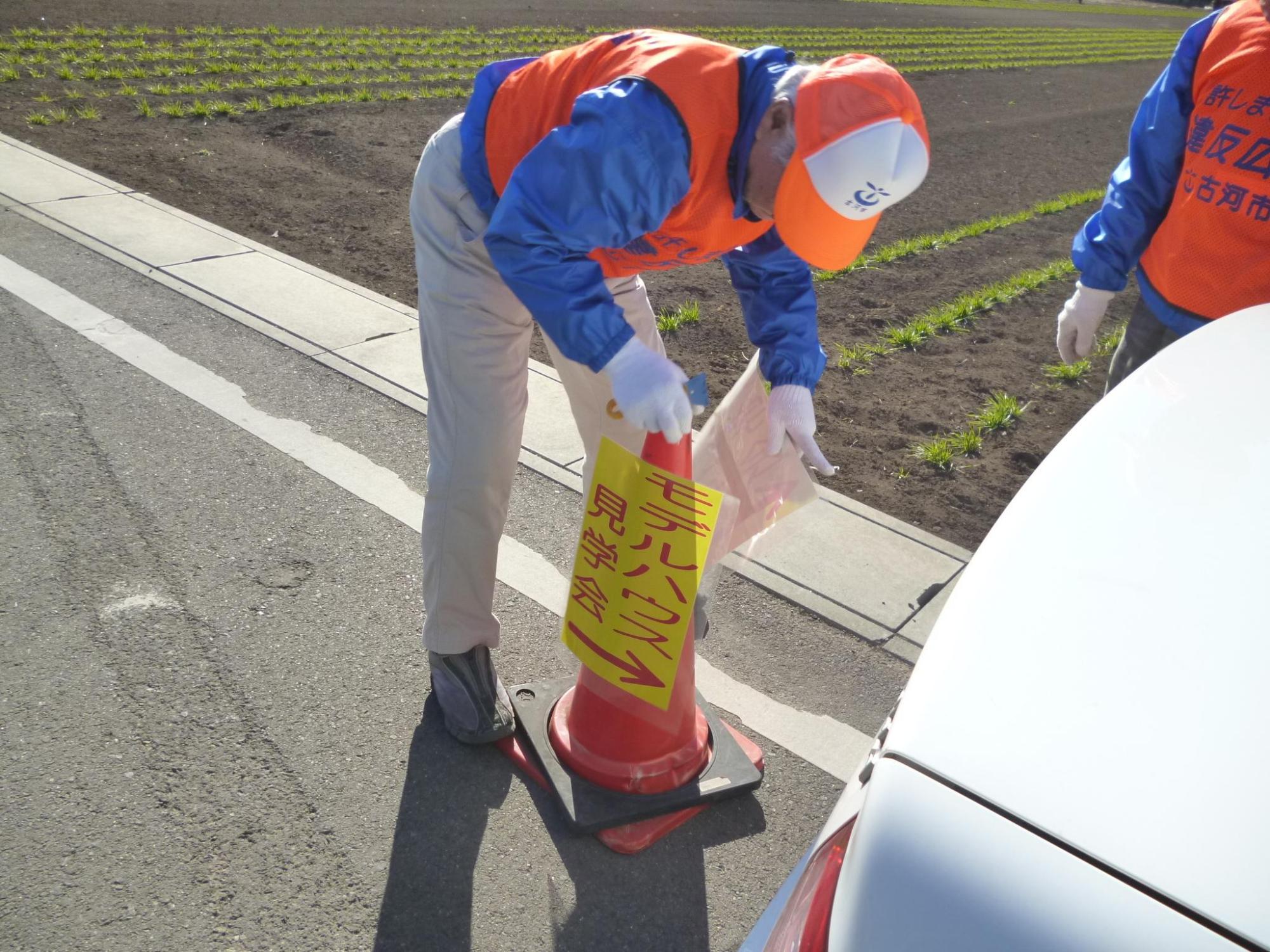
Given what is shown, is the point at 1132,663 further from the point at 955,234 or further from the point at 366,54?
the point at 366,54

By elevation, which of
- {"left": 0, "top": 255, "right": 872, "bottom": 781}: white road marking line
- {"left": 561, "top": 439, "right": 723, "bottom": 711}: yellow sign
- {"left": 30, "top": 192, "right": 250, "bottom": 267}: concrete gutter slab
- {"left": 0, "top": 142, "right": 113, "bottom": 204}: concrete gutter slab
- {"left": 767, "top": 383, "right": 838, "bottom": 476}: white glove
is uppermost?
{"left": 767, "top": 383, "right": 838, "bottom": 476}: white glove

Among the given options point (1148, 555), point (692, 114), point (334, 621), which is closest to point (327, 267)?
point (334, 621)

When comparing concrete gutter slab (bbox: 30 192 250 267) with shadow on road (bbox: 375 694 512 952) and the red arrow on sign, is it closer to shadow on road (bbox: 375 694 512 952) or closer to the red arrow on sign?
shadow on road (bbox: 375 694 512 952)

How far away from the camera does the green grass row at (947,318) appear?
5.55 m

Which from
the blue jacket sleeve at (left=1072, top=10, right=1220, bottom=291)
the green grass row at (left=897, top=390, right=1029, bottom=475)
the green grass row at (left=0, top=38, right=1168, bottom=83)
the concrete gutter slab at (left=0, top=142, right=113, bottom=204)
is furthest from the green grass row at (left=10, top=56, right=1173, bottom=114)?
the blue jacket sleeve at (left=1072, top=10, right=1220, bottom=291)

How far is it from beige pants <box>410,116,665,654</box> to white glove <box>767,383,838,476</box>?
40 centimetres

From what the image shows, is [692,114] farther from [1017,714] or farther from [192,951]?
[192,951]

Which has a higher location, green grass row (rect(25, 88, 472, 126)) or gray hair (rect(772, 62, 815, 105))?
gray hair (rect(772, 62, 815, 105))

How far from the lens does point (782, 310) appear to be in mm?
2650

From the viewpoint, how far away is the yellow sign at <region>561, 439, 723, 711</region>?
2.21 meters

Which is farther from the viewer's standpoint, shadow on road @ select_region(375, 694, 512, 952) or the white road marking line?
the white road marking line

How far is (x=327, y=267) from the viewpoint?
6133mm

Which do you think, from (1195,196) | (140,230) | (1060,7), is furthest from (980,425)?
(1060,7)

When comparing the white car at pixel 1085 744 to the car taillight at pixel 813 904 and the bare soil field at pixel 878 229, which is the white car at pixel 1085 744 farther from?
the bare soil field at pixel 878 229
